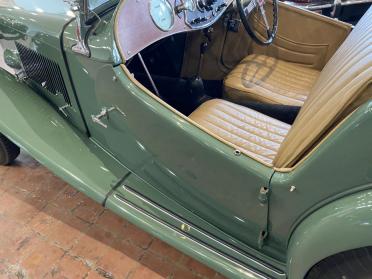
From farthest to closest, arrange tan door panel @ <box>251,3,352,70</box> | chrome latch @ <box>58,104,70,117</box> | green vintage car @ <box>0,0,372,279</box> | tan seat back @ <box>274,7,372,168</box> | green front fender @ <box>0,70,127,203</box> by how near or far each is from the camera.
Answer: tan door panel @ <box>251,3,352,70</box> → chrome latch @ <box>58,104,70,117</box> → green front fender @ <box>0,70,127,203</box> → green vintage car @ <box>0,0,372,279</box> → tan seat back @ <box>274,7,372,168</box>

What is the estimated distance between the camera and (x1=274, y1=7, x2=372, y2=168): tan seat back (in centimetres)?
103

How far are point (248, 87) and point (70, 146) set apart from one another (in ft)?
3.49

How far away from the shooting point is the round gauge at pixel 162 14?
1.62 meters

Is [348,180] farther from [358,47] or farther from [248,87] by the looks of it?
[248,87]

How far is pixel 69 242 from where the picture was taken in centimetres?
194

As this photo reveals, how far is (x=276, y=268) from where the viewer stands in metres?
1.46

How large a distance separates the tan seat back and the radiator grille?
1111mm

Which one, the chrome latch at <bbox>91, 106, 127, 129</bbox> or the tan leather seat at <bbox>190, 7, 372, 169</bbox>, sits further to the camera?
the chrome latch at <bbox>91, 106, 127, 129</bbox>

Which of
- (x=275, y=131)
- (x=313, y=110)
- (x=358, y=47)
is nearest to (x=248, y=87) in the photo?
(x=275, y=131)

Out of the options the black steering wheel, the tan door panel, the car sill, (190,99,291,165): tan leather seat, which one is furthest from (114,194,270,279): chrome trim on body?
the tan door panel

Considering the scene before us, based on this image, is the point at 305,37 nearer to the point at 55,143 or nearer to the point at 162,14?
the point at 162,14

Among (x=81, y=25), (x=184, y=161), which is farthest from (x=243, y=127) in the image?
(x=81, y=25)

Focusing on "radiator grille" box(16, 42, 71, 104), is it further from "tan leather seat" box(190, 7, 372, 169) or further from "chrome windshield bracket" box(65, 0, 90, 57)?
"tan leather seat" box(190, 7, 372, 169)

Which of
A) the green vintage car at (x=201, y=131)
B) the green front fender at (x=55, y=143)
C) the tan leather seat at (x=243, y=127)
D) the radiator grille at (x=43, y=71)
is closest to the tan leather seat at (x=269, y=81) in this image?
the green vintage car at (x=201, y=131)
